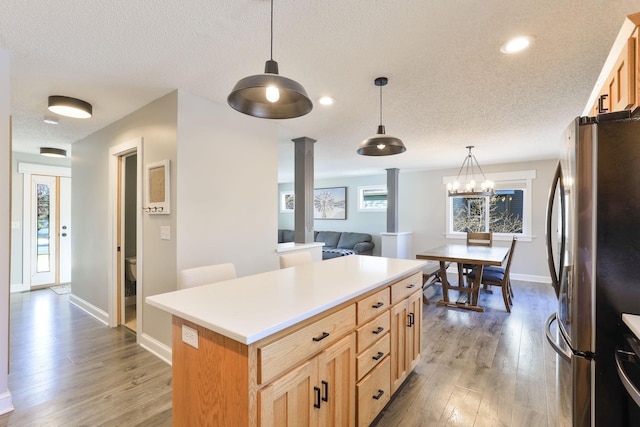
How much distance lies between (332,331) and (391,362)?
2.53ft

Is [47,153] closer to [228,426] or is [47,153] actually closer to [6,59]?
[6,59]

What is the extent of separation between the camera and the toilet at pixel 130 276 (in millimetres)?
3942

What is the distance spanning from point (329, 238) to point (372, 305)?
6215 mm

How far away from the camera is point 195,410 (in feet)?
4.16

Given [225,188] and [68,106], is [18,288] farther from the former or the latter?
[225,188]

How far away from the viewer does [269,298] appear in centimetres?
149

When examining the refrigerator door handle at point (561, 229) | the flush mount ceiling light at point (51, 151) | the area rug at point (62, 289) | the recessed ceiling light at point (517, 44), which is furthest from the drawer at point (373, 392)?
the flush mount ceiling light at point (51, 151)

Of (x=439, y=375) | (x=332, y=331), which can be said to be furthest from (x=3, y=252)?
(x=439, y=375)

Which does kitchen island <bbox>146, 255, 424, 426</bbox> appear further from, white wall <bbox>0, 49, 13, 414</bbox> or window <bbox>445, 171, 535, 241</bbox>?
window <bbox>445, 171, 535, 241</bbox>

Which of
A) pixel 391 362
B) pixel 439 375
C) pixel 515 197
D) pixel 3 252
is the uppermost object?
pixel 515 197

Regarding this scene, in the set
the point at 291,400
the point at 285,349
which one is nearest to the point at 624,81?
the point at 285,349

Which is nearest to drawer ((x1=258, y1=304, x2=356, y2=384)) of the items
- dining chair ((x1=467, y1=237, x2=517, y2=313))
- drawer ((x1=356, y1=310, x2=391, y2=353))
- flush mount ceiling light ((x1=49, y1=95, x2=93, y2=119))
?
drawer ((x1=356, y1=310, x2=391, y2=353))

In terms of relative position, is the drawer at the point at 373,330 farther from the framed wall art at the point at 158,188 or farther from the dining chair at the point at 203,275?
the framed wall art at the point at 158,188

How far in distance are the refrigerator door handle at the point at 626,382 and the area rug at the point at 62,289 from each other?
6505mm
